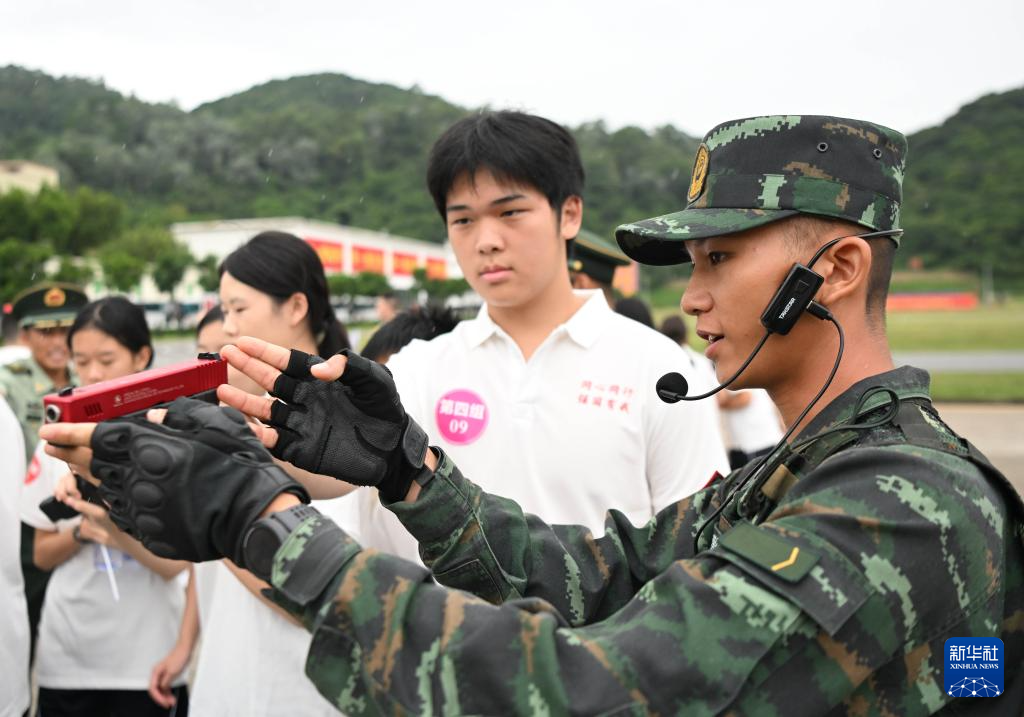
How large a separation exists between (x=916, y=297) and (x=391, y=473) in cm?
5522

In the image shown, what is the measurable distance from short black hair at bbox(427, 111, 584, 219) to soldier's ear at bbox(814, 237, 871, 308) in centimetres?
125

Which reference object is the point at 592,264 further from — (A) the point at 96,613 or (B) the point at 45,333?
(B) the point at 45,333

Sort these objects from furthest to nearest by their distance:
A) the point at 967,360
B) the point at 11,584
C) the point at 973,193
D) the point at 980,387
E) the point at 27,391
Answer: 1. the point at 973,193
2. the point at 967,360
3. the point at 980,387
4. the point at 27,391
5. the point at 11,584

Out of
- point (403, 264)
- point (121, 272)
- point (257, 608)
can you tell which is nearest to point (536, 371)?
point (257, 608)

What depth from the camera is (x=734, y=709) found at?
3.85 feet

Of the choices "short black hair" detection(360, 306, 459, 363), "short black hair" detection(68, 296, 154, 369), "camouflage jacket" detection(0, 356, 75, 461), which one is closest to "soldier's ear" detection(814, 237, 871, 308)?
"short black hair" detection(360, 306, 459, 363)

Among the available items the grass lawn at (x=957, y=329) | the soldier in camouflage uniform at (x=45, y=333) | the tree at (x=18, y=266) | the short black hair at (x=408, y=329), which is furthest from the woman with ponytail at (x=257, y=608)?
the tree at (x=18, y=266)

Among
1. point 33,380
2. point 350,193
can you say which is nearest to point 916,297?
point 350,193

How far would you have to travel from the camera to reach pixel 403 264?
51.3 m

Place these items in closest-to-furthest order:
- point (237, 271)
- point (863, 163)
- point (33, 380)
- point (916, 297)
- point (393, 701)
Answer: point (393, 701) → point (863, 163) → point (237, 271) → point (33, 380) → point (916, 297)

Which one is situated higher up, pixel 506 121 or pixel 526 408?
pixel 506 121

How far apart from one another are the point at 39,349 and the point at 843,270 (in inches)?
198

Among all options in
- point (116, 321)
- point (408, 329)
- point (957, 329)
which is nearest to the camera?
point (408, 329)

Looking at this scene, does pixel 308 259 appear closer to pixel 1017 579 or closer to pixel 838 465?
pixel 838 465
